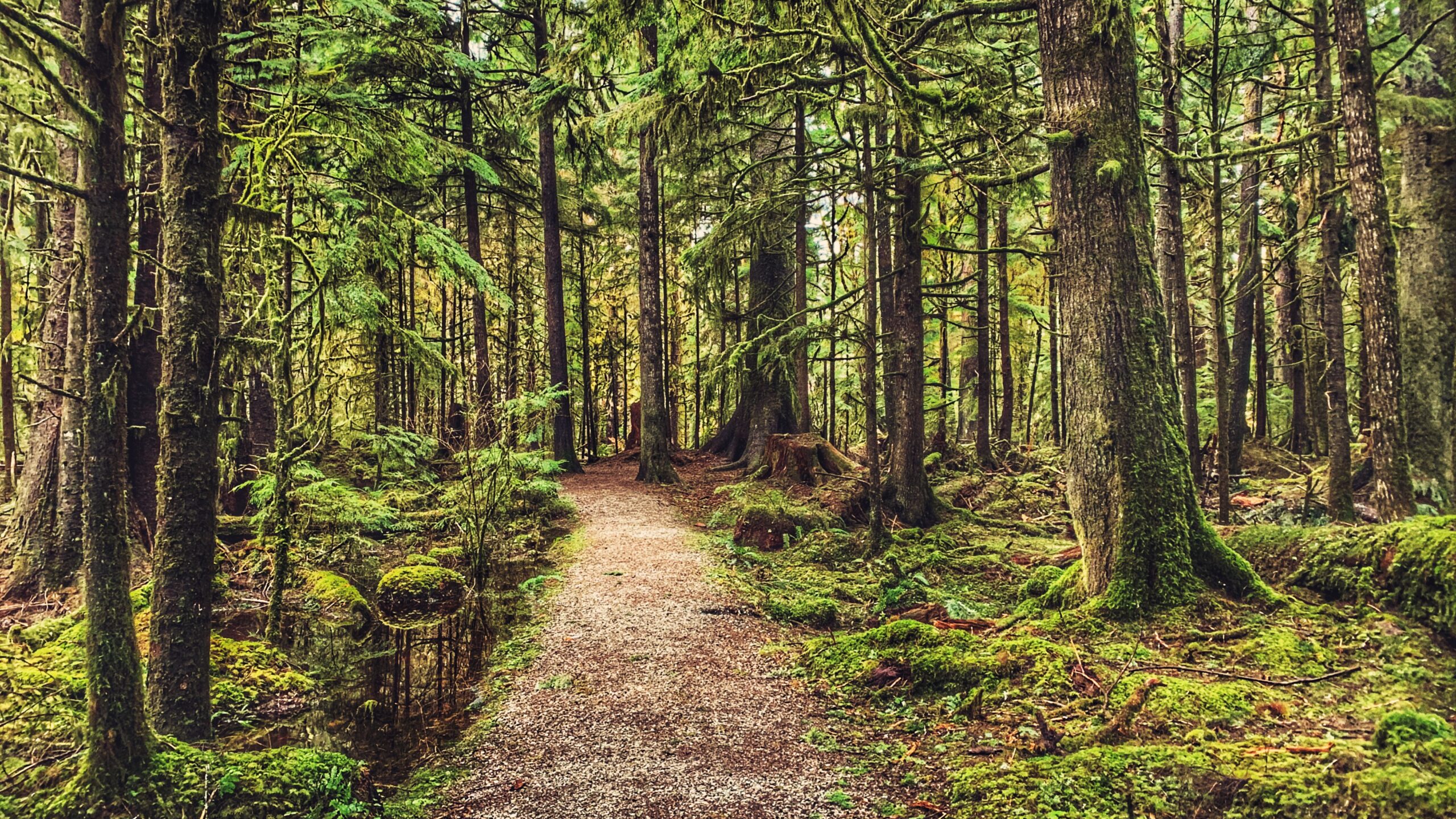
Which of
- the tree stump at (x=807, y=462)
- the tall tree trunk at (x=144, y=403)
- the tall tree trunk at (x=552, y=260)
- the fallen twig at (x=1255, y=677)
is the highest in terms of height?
the tall tree trunk at (x=552, y=260)

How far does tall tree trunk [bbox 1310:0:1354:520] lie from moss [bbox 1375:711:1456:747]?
6.11 m

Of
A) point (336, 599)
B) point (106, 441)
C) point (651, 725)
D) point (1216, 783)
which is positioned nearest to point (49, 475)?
point (336, 599)

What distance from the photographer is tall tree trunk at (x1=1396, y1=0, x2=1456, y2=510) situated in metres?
8.45

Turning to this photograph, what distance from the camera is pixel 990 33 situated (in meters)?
11.3

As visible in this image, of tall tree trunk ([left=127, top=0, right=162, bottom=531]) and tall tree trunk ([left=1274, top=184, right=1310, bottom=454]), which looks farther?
tall tree trunk ([left=1274, top=184, right=1310, bottom=454])

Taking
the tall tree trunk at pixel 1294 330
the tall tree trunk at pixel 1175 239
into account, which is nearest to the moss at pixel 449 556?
the tall tree trunk at pixel 1175 239

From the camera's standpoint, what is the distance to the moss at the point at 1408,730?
2.86 meters

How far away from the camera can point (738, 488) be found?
13109mm

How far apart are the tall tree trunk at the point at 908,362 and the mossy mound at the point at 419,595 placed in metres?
6.30

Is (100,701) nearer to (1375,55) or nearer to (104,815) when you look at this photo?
(104,815)

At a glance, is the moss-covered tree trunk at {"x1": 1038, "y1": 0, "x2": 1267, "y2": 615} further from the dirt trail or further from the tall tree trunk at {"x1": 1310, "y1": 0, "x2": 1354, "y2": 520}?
the tall tree trunk at {"x1": 1310, "y1": 0, "x2": 1354, "y2": 520}

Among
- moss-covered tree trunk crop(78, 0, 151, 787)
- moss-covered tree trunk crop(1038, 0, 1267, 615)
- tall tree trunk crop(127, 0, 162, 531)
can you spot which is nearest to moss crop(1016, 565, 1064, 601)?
moss-covered tree trunk crop(1038, 0, 1267, 615)

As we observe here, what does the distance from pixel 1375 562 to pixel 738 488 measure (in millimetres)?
9495

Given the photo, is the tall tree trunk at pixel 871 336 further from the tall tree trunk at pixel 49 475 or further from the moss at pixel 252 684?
the tall tree trunk at pixel 49 475
